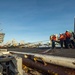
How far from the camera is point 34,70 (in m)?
10.7

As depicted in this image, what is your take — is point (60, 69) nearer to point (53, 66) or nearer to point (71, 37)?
point (53, 66)

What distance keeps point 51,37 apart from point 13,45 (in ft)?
49.0

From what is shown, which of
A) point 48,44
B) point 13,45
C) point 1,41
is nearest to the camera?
point 48,44

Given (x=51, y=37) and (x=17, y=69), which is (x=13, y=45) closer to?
(x=51, y=37)

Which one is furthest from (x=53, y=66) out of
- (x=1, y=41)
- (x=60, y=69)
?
(x=1, y=41)

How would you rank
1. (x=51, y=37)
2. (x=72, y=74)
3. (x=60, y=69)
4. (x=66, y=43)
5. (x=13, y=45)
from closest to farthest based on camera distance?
(x=72, y=74), (x=60, y=69), (x=66, y=43), (x=51, y=37), (x=13, y=45)

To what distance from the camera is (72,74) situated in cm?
750

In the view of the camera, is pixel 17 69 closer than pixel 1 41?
Yes

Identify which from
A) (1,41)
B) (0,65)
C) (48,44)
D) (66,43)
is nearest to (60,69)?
(0,65)

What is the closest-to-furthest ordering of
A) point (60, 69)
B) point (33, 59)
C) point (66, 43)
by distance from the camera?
point (60, 69) < point (33, 59) < point (66, 43)

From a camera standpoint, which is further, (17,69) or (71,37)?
(71,37)

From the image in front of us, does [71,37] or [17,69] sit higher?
[71,37]

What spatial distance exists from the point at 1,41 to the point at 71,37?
16.7 m

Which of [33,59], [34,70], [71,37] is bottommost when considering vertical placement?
[34,70]
